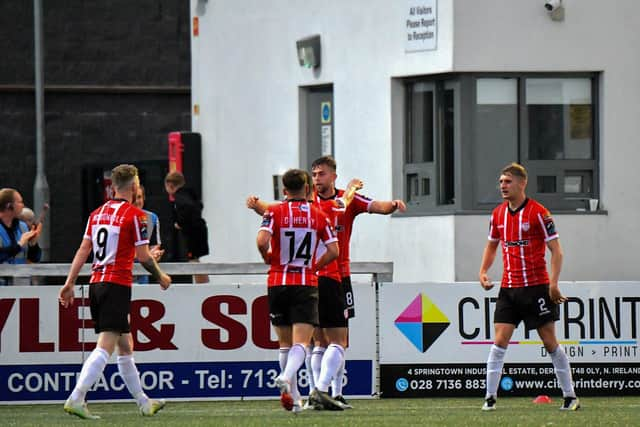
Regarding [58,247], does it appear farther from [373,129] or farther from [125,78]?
[373,129]

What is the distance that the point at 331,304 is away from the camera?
44.9 feet

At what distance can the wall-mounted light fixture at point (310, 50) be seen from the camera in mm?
22109

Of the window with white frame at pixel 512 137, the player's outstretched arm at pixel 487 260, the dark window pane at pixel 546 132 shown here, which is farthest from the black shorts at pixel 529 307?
the dark window pane at pixel 546 132

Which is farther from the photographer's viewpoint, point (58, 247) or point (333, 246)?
point (58, 247)

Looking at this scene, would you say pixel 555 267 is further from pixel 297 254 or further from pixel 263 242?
pixel 263 242

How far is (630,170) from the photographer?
67.3 feet

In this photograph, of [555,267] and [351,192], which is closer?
[555,267]

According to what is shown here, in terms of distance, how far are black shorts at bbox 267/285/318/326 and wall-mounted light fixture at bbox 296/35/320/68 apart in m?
9.45

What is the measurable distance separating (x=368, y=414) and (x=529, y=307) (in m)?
1.53

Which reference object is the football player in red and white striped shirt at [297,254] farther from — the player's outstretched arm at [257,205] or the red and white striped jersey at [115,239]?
the red and white striped jersey at [115,239]

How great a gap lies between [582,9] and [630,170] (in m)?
2.01

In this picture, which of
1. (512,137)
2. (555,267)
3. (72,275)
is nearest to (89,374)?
(72,275)

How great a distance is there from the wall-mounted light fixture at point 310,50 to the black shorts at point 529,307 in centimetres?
904

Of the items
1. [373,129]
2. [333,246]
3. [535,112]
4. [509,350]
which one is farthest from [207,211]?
[333,246]
